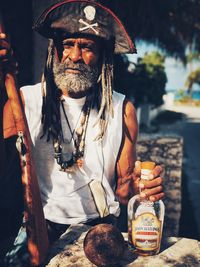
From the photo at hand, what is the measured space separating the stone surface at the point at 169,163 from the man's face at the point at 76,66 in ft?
8.92

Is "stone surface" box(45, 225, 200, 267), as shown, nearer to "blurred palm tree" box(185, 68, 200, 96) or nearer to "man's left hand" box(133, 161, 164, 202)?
"man's left hand" box(133, 161, 164, 202)

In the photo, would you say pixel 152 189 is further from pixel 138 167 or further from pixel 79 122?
pixel 79 122

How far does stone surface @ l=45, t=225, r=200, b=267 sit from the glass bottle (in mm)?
63

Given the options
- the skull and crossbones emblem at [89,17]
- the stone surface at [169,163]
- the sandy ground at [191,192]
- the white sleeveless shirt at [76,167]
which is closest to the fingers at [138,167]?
the white sleeveless shirt at [76,167]

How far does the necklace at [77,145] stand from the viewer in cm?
232

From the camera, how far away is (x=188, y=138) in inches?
615

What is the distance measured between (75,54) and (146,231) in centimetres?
130

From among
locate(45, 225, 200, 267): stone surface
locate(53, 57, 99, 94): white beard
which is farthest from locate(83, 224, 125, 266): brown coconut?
locate(53, 57, 99, 94): white beard

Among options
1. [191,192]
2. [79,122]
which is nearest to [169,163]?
[191,192]

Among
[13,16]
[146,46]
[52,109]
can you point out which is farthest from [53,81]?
[146,46]

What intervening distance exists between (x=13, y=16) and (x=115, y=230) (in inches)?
162

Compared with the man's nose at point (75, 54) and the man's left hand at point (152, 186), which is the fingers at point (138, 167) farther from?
the man's nose at point (75, 54)

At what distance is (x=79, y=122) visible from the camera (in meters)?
2.46

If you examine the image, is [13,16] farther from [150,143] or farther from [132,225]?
[150,143]
